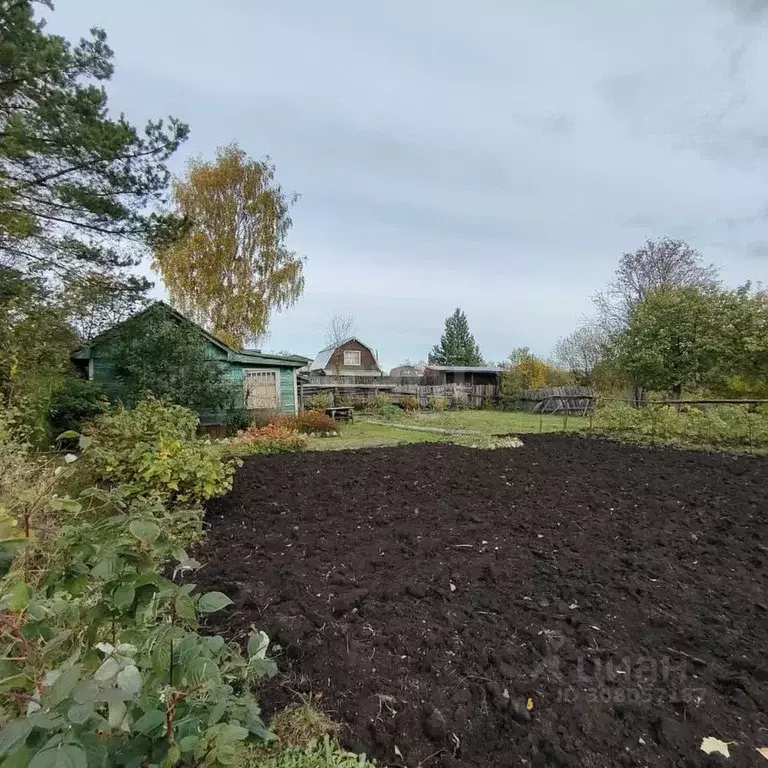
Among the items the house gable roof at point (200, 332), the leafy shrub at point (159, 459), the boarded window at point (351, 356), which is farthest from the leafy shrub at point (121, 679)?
the boarded window at point (351, 356)

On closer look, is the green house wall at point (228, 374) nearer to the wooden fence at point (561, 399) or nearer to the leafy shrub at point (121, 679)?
the leafy shrub at point (121, 679)

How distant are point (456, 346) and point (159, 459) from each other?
42510 millimetres

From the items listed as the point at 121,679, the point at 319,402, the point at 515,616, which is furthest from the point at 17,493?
the point at 319,402

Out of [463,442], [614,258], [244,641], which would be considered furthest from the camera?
[614,258]

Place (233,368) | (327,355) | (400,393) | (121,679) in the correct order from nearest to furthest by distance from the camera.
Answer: (121,679), (233,368), (400,393), (327,355)

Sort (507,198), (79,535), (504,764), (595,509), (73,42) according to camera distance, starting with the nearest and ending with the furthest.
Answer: (79,535) → (504,764) → (595,509) → (73,42) → (507,198)

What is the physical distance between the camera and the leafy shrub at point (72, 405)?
31.5 ft

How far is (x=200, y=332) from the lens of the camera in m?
12.6

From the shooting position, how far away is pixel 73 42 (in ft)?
22.7

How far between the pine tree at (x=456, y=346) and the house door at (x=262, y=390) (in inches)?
1214

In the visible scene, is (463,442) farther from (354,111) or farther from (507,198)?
(354,111)

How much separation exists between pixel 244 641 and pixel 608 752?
5.17 ft

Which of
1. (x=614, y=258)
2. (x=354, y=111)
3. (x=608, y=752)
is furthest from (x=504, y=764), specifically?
(x=614, y=258)

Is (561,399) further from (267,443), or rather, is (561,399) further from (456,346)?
(456,346)
